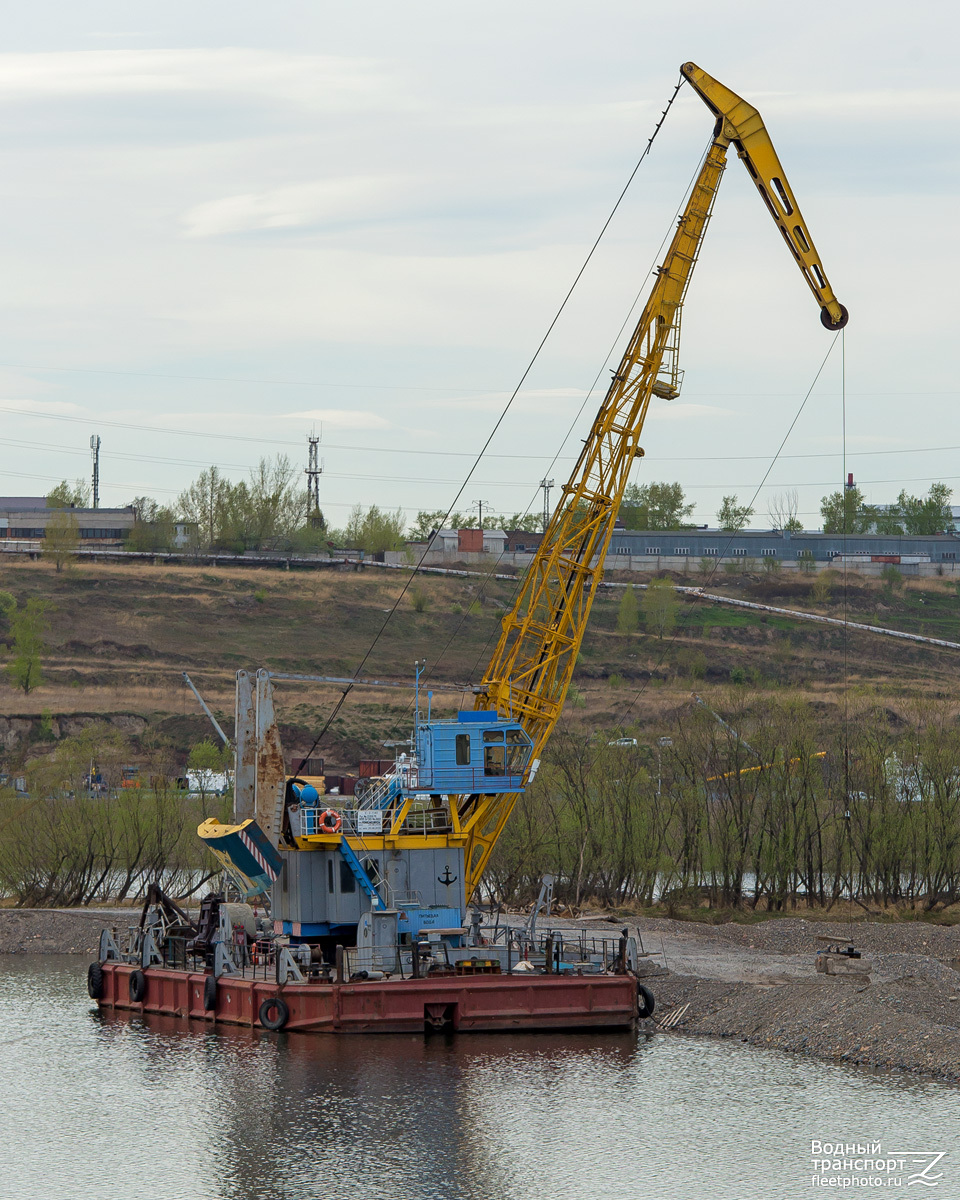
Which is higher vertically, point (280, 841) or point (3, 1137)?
point (280, 841)

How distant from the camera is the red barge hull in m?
35.0

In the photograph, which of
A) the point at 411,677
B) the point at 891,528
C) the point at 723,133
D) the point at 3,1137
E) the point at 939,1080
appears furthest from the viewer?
the point at 891,528

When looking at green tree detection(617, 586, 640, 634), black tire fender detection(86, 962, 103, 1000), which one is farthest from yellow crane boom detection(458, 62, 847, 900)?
green tree detection(617, 586, 640, 634)

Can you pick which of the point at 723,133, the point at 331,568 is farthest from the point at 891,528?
the point at 723,133

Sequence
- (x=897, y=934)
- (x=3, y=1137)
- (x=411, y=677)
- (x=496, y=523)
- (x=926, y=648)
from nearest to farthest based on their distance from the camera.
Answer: (x=3, y=1137)
(x=897, y=934)
(x=411, y=677)
(x=926, y=648)
(x=496, y=523)

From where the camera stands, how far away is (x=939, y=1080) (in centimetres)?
3112

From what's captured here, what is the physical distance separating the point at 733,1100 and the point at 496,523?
15687 cm

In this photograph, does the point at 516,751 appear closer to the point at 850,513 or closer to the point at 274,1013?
the point at 274,1013

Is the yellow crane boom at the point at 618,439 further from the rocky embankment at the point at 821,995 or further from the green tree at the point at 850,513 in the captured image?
the green tree at the point at 850,513

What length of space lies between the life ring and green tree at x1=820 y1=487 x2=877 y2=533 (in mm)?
136462

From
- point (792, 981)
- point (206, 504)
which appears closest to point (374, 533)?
point (206, 504)

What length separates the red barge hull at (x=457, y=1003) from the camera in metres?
35.0

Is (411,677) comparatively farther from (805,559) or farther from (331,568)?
(805,559)

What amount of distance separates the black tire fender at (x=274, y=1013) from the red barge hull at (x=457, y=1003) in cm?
9
